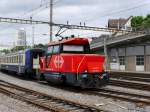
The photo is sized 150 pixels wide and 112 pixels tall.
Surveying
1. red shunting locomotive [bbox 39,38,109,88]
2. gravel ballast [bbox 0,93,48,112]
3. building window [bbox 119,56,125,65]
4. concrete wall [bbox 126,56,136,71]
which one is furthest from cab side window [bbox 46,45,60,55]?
building window [bbox 119,56,125,65]

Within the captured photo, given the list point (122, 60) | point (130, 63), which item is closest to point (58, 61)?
point (130, 63)

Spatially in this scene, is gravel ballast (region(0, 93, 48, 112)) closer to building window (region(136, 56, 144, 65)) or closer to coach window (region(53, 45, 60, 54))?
coach window (region(53, 45, 60, 54))

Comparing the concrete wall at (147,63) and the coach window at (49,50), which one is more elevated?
the coach window at (49,50)

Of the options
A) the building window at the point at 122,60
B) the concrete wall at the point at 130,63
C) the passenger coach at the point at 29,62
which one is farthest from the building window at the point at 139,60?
the passenger coach at the point at 29,62

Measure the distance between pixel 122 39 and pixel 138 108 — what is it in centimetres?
4265

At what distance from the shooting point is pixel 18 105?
1485 centimetres

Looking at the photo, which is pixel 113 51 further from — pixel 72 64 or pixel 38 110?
pixel 38 110

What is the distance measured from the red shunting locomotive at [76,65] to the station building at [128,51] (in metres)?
30.4

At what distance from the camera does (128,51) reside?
5691 cm

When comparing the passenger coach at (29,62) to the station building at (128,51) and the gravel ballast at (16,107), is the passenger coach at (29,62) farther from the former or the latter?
the station building at (128,51)

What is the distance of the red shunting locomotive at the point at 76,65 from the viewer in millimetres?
19438

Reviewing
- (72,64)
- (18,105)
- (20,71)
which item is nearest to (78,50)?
(72,64)

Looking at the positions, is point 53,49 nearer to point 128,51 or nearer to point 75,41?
point 75,41

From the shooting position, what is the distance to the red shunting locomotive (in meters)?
19.4
